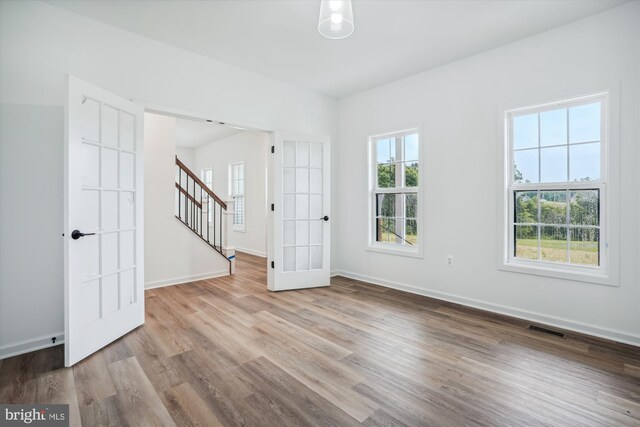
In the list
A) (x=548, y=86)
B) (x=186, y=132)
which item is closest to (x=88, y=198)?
(x=548, y=86)

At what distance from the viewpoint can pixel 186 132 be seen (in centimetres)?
753

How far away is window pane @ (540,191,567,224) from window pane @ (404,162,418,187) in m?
1.38

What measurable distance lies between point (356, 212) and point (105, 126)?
318cm

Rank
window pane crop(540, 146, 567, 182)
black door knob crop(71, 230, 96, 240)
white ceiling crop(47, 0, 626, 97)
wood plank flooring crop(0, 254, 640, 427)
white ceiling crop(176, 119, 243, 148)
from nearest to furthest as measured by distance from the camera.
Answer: wood plank flooring crop(0, 254, 640, 427) < black door knob crop(71, 230, 96, 240) < white ceiling crop(47, 0, 626, 97) < window pane crop(540, 146, 567, 182) < white ceiling crop(176, 119, 243, 148)

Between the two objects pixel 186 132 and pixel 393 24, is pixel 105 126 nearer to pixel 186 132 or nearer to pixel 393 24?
pixel 393 24

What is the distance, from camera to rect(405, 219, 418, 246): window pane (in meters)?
4.03

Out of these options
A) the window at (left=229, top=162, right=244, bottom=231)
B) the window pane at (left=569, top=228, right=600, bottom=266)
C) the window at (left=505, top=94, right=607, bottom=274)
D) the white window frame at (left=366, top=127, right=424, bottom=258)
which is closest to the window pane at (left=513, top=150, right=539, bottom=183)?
the window at (left=505, top=94, right=607, bottom=274)

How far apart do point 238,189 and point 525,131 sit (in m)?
6.28

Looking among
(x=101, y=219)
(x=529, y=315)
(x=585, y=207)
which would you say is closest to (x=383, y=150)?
(x=585, y=207)

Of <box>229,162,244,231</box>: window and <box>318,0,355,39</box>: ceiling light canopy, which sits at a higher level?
<box>318,0,355,39</box>: ceiling light canopy

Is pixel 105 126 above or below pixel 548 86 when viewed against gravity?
below

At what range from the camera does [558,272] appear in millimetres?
2850

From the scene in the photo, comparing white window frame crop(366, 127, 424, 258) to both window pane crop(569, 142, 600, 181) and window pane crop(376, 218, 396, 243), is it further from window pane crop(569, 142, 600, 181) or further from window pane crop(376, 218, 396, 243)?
window pane crop(569, 142, 600, 181)

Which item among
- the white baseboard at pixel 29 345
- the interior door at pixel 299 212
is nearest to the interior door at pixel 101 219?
the white baseboard at pixel 29 345
